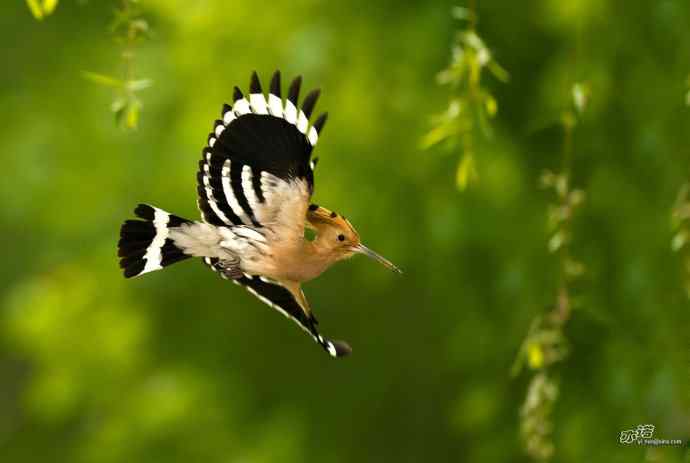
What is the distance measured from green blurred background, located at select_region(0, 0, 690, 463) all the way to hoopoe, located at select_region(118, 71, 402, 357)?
1367 millimetres

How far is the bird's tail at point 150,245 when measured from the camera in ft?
2.65

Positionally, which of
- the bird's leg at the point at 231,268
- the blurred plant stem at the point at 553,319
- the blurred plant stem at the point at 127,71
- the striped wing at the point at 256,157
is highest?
the blurred plant stem at the point at 553,319

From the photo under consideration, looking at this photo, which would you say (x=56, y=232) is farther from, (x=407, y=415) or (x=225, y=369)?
(x=407, y=415)

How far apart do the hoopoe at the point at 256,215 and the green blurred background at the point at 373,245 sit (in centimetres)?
137

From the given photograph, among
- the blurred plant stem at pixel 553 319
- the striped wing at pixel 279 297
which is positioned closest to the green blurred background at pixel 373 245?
the blurred plant stem at pixel 553 319

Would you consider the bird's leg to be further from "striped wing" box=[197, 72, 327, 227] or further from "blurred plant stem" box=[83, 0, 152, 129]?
"blurred plant stem" box=[83, 0, 152, 129]

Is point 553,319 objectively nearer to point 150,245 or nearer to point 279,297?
point 279,297

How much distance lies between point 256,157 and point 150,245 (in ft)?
0.36

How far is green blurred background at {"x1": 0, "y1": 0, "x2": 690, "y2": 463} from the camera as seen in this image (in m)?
2.40

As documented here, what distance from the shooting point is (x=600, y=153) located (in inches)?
95.4

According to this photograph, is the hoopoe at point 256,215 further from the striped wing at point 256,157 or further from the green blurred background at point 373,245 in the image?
the green blurred background at point 373,245

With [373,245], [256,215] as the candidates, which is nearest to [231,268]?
[256,215]

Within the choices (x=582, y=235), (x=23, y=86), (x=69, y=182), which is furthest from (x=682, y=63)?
(x=23, y=86)

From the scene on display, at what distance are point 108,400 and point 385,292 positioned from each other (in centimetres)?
80
